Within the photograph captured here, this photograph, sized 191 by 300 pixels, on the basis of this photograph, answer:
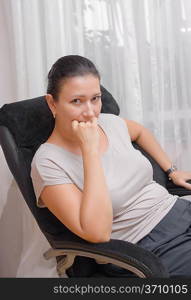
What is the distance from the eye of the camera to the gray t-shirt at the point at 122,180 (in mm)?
1323

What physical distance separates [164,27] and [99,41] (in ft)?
1.02

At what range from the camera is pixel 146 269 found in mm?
1089

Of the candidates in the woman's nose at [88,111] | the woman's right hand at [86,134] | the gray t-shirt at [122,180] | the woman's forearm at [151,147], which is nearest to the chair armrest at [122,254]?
the gray t-shirt at [122,180]

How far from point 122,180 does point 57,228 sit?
28 centimetres

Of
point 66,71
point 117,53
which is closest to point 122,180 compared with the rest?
point 66,71

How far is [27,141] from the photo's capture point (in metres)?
1.53

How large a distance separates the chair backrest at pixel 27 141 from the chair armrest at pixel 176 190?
3 cm

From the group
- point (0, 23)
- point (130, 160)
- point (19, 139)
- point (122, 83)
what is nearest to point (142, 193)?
point (130, 160)

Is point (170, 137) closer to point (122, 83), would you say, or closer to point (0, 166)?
point (122, 83)

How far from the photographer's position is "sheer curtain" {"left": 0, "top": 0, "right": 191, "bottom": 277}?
1.87 meters

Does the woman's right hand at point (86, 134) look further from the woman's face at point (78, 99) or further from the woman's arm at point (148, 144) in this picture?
the woman's arm at point (148, 144)

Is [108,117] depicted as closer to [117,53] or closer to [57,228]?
[117,53]

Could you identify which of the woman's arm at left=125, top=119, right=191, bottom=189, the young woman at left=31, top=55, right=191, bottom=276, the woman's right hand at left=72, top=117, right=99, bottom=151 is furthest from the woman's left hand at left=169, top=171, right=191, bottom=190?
the woman's right hand at left=72, top=117, right=99, bottom=151

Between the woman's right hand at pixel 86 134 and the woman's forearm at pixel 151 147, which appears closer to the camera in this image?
the woman's right hand at pixel 86 134
